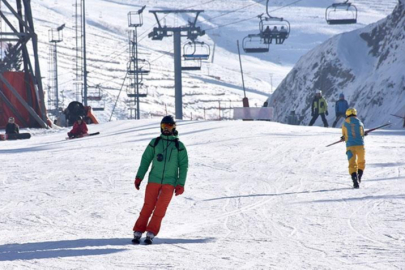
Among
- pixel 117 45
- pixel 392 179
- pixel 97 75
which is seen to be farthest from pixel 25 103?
pixel 117 45

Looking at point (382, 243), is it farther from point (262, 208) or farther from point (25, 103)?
point (25, 103)

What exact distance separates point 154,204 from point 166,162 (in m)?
0.45

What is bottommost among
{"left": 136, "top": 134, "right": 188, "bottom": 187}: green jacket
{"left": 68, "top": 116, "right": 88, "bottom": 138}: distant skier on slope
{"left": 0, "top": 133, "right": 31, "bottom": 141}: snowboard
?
{"left": 0, "top": 133, "right": 31, "bottom": 141}: snowboard

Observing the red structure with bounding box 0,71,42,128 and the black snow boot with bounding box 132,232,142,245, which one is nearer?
the black snow boot with bounding box 132,232,142,245

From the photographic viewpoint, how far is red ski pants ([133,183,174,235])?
30.3 feet

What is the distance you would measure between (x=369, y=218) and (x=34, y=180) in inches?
283

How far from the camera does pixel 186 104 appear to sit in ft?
412

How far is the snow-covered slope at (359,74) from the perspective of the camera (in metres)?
40.6

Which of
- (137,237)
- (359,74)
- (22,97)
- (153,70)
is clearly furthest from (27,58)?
(153,70)

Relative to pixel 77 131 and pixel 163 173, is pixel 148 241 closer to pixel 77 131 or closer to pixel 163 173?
pixel 163 173

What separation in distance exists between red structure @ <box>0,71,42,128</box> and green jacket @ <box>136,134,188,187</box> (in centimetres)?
2548

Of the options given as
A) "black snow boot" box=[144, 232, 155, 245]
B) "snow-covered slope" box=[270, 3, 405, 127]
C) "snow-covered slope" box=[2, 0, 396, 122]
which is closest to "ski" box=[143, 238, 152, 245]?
"black snow boot" box=[144, 232, 155, 245]

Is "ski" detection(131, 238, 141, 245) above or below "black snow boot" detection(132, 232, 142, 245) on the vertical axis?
below

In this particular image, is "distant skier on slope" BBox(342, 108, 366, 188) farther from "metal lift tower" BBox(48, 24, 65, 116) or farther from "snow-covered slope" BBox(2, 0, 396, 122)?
"snow-covered slope" BBox(2, 0, 396, 122)
